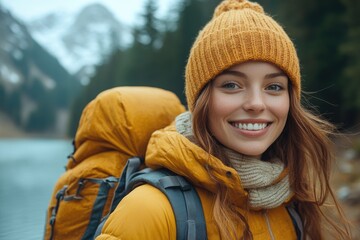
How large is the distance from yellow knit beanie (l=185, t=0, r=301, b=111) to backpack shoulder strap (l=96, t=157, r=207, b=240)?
43cm

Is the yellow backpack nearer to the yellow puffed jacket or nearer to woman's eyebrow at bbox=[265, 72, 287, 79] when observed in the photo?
the yellow puffed jacket

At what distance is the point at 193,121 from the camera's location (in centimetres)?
187

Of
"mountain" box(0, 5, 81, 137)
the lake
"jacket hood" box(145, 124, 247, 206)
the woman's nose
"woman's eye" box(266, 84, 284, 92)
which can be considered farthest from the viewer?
"mountain" box(0, 5, 81, 137)

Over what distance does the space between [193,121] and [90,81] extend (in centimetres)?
5231

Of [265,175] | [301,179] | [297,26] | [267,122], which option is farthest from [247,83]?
[297,26]

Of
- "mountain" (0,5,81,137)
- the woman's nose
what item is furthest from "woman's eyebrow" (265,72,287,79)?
"mountain" (0,5,81,137)

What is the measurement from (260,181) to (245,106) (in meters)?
0.34

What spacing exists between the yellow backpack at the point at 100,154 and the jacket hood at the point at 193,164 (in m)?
0.32

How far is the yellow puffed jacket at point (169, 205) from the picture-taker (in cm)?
154

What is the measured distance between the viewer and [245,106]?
72.2 inches

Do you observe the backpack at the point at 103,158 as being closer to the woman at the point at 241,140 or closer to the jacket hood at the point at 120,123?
the jacket hood at the point at 120,123

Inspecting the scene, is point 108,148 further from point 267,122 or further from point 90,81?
point 90,81

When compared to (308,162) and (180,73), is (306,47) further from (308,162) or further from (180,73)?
(308,162)

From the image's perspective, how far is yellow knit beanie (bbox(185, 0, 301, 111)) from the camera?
1.85 m
